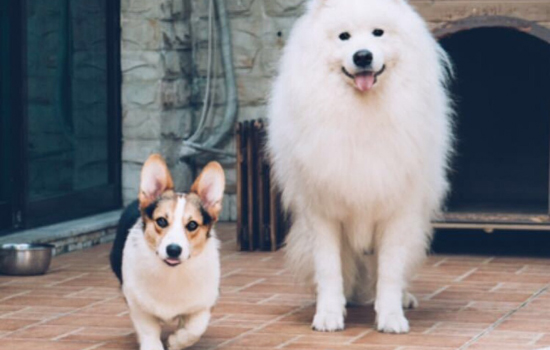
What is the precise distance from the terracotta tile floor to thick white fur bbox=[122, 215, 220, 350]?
31 cm

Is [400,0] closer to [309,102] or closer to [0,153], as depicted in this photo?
[309,102]

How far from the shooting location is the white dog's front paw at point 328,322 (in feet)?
Answer: 17.8

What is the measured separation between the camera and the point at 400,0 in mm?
5461

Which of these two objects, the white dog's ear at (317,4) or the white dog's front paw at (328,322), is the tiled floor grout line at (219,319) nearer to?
the white dog's front paw at (328,322)

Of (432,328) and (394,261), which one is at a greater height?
(394,261)

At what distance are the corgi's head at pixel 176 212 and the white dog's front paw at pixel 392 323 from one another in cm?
101

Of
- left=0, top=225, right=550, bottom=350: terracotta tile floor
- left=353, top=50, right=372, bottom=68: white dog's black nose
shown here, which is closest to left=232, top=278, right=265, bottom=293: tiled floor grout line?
left=0, top=225, right=550, bottom=350: terracotta tile floor

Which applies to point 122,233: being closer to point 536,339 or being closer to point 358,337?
point 358,337

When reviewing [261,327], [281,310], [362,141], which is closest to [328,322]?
[261,327]

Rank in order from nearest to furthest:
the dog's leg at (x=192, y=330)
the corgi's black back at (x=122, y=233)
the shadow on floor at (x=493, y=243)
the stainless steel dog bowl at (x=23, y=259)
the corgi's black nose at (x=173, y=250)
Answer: the corgi's black nose at (x=173, y=250) < the dog's leg at (x=192, y=330) < the corgi's black back at (x=122, y=233) < the stainless steel dog bowl at (x=23, y=259) < the shadow on floor at (x=493, y=243)

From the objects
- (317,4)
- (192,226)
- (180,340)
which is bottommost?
(180,340)

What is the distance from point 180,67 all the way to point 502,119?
223cm

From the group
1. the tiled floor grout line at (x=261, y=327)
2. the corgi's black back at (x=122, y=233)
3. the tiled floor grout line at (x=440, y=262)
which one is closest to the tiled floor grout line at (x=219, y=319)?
the tiled floor grout line at (x=261, y=327)

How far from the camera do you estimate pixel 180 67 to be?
8.90 metres
